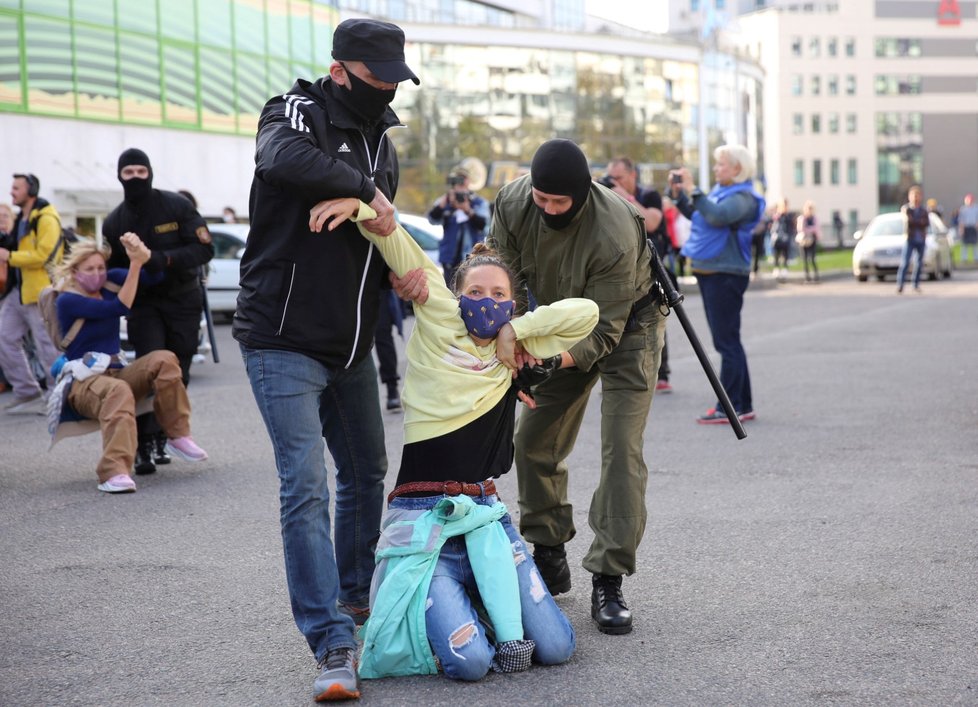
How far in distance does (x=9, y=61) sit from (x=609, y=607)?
25827 mm

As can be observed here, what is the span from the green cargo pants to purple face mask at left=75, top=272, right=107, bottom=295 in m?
3.85

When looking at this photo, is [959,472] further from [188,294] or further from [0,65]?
[0,65]

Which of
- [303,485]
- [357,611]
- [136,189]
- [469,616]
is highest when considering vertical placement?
[136,189]

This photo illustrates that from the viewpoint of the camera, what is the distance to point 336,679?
13.4ft

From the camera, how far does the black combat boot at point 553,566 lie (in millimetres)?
5273

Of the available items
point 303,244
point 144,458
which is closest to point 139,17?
point 144,458

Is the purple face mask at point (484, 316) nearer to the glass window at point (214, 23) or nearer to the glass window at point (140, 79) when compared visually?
the glass window at point (140, 79)

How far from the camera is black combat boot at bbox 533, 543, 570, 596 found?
17.3 ft

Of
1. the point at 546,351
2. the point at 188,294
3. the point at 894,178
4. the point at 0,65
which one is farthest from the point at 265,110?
the point at 894,178

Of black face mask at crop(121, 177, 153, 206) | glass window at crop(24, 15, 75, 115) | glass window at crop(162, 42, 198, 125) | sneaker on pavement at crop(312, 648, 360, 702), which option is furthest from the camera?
glass window at crop(162, 42, 198, 125)

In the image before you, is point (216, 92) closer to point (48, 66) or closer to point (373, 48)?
point (48, 66)

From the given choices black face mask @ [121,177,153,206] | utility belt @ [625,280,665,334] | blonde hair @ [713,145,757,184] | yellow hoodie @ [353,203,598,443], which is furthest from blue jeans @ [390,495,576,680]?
blonde hair @ [713,145,757,184]

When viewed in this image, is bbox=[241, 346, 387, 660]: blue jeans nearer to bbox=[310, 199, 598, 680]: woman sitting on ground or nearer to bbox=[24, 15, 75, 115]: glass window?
bbox=[310, 199, 598, 680]: woman sitting on ground

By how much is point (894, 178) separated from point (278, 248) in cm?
11728
